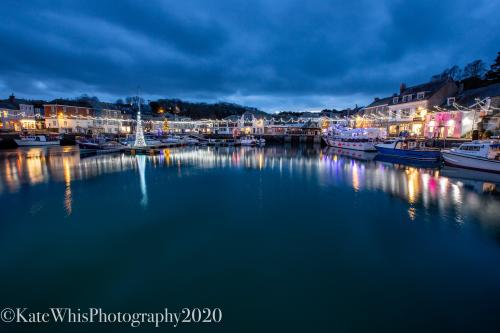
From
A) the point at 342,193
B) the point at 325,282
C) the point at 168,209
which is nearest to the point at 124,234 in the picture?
the point at 168,209

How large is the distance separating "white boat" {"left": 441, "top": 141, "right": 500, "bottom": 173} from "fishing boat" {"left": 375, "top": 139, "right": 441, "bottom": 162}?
4.31 meters

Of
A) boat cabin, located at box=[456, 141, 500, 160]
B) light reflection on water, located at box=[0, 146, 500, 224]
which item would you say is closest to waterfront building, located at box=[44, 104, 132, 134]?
light reflection on water, located at box=[0, 146, 500, 224]

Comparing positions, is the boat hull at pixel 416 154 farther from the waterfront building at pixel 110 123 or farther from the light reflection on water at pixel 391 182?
the waterfront building at pixel 110 123

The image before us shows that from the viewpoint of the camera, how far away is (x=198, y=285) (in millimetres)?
6195

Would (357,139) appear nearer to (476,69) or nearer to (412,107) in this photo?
(412,107)

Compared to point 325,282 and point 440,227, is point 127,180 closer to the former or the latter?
point 325,282

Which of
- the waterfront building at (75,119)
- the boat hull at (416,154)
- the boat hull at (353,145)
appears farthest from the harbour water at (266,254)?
the waterfront building at (75,119)

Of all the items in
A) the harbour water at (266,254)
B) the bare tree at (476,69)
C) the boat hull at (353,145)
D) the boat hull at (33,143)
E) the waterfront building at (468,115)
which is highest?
the bare tree at (476,69)

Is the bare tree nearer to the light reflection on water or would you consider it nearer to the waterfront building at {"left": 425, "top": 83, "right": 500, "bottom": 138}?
the waterfront building at {"left": 425, "top": 83, "right": 500, "bottom": 138}

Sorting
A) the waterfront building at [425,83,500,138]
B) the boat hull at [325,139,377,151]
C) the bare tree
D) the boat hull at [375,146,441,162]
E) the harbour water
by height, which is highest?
the bare tree

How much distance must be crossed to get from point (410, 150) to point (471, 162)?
8196mm

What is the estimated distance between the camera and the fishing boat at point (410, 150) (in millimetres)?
26569

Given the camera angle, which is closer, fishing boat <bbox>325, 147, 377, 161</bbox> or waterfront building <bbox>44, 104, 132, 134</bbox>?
fishing boat <bbox>325, 147, 377, 161</bbox>

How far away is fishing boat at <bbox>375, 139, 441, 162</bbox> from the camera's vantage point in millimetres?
26569
